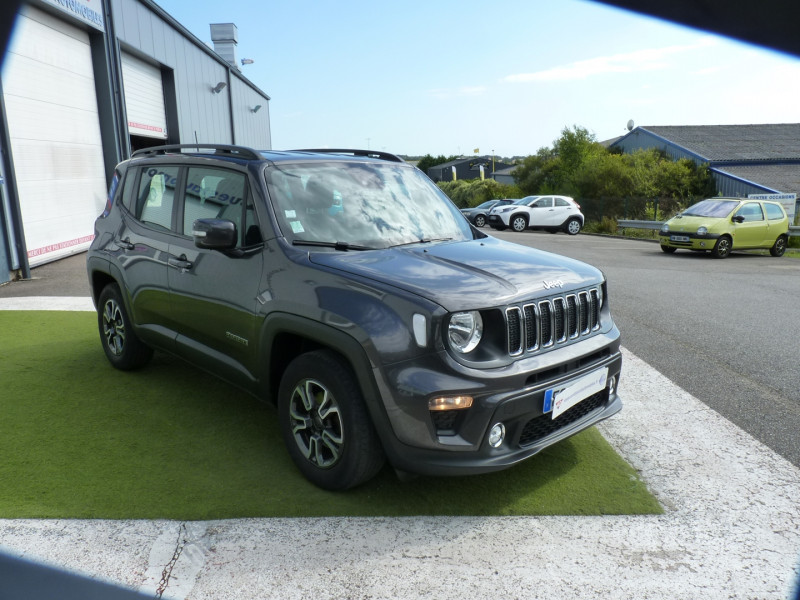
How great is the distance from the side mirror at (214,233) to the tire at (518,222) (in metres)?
25.3

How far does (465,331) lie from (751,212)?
16.7 meters

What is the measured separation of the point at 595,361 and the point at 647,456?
33.7 inches

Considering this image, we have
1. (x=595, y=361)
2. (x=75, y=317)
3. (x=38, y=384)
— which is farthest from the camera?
(x=75, y=317)

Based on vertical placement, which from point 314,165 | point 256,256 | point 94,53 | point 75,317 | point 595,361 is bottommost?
point 75,317

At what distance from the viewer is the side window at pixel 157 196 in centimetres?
447

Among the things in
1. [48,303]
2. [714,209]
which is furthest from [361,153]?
[714,209]

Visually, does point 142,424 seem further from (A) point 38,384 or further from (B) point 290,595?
(B) point 290,595

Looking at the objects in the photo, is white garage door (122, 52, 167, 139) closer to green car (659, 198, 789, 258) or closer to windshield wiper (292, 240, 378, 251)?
windshield wiper (292, 240, 378, 251)

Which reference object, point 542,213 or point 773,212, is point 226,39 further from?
point 773,212

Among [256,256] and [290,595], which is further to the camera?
[256,256]

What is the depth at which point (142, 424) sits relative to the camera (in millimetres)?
4312

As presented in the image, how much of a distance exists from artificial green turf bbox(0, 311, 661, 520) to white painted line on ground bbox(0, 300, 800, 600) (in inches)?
5.0

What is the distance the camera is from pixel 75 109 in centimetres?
1365

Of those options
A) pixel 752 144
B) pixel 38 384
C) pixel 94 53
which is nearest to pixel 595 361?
pixel 38 384
